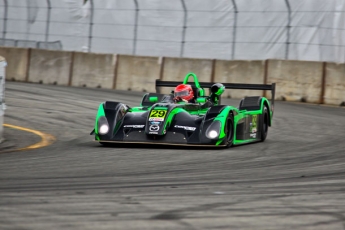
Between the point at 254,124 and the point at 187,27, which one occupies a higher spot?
the point at 187,27

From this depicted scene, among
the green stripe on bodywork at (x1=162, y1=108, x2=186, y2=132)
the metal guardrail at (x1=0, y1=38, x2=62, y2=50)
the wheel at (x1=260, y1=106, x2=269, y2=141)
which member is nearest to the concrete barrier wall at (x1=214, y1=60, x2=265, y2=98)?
the wheel at (x1=260, y1=106, x2=269, y2=141)

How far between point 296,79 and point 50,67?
312 inches

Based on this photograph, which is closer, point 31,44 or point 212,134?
point 212,134

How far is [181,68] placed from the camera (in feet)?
75.4

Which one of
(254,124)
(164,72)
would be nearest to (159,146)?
(254,124)

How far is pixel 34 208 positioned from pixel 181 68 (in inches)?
667

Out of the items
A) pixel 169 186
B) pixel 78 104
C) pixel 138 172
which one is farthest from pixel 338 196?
pixel 78 104

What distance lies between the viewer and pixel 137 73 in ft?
77.3

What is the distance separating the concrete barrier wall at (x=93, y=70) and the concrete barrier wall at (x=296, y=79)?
5.01m

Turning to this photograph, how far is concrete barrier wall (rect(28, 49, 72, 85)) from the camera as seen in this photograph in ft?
80.6

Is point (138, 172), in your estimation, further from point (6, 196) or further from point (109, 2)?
point (109, 2)

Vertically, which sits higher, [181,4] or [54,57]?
[181,4]

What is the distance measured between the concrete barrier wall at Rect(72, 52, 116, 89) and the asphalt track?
9.32 m

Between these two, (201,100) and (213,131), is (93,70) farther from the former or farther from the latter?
(213,131)
